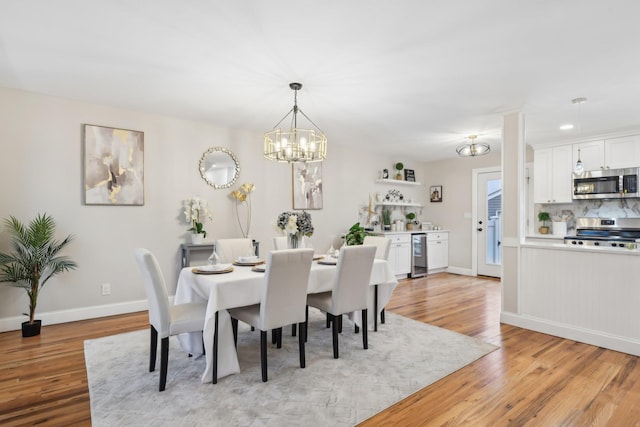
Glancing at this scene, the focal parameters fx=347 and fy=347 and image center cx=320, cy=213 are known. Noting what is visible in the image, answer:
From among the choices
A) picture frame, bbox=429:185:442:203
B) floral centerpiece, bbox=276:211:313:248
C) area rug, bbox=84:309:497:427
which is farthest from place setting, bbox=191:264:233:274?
picture frame, bbox=429:185:442:203

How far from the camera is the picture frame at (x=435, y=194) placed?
7.46 metres

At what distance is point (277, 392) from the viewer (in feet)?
7.64

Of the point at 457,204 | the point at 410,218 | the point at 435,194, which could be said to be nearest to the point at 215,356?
the point at 410,218

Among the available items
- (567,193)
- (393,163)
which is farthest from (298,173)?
(567,193)

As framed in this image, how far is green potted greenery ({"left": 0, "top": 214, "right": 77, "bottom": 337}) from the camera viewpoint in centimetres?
340

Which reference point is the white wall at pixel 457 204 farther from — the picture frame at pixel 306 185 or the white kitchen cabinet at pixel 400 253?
the picture frame at pixel 306 185

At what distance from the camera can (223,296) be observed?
2.47m

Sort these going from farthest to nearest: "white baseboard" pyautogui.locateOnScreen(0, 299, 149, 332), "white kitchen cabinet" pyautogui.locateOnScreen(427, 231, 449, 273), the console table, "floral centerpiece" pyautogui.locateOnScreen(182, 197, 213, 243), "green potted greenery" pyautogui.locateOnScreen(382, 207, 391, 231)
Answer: "white kitchen cabinet" pyautogui.locateOnScreen(427, 231, 449, 273) → "green potted greenery" pyautogui.locateOnScreen(382, 207, 391, 231) → "floral centerpiece" pyautogui.locateOnScreen(182, 197, 213, 243) → the console table → "white baseboard" pyautogui.locateOnScreen(0, 299, 149, 332)

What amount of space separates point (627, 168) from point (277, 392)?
546cm

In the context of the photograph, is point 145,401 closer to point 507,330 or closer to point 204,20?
point 204,20

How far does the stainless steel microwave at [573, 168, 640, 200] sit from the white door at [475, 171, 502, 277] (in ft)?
4.64

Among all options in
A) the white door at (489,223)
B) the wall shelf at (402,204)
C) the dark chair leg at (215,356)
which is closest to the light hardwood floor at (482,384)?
the dark chair leg at (215,356)

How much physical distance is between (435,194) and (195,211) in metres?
5.15

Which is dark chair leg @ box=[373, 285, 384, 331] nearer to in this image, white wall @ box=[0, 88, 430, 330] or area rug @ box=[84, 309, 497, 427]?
area rug @ box=[84, 309, 497, 427]
